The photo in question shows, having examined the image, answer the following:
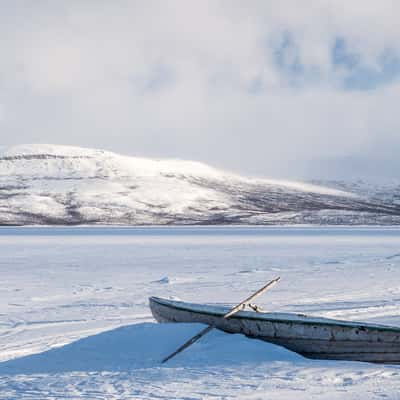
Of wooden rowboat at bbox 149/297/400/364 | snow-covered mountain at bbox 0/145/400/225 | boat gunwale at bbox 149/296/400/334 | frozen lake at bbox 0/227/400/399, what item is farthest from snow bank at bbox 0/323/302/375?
snow-covered mountain at bbox 0/145/400/225

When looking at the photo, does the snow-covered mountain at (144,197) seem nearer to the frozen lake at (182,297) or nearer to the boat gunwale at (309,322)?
the frozen lake at (182,297)

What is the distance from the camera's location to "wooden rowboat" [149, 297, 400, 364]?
8492mm

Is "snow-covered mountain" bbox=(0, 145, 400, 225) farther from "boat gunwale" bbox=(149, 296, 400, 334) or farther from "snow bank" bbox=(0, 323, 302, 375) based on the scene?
"snow bank" bbox=(0, 323, 302, 375)

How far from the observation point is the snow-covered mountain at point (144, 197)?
100m

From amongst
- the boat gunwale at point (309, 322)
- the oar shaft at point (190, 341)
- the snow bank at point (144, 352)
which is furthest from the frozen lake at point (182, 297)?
the boat gunwale at point (309, 322)

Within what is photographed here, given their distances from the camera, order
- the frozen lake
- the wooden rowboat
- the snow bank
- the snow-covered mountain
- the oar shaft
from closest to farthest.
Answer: the frozen lake → the wooden rowboat → the snow bank → the oar shaft → the snow-covered mountain

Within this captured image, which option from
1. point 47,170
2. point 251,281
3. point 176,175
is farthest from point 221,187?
point 251,281

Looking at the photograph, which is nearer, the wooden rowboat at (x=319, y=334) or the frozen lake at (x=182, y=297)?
the frozen lake at (x=182, y=297)

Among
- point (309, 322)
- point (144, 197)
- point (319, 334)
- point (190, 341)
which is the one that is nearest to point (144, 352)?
point (190, 341)

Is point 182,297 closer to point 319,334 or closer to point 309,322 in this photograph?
point 309,322

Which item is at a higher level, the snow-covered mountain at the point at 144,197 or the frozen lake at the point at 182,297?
the snow-covered mountain at the point at 144,197

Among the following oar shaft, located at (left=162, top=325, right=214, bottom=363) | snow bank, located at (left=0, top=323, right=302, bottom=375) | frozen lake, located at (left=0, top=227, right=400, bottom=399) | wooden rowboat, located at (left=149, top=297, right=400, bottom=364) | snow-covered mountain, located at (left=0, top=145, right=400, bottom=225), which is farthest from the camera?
snow-covered mountain, located at (left=0, top=145, right=400, bottom=225)

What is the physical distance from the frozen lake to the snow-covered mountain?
209 ft

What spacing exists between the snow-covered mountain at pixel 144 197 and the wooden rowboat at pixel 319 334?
259 ft
